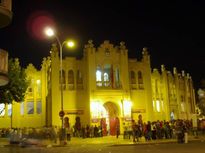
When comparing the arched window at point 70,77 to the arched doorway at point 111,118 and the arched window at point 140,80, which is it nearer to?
the arched doorway at point 111,118

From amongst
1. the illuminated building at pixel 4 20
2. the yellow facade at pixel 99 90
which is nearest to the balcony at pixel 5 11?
the illuminated building at pixel 4 20

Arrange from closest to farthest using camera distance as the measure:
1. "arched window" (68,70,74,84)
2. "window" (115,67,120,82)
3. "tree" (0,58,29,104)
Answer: "tree" (0,58,29,104), "window" (115,67,120,82), "arched window" (68,70,74,84)

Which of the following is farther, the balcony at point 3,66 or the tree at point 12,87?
the tree at point 12,87

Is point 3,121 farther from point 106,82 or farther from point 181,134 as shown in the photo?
point 181,134

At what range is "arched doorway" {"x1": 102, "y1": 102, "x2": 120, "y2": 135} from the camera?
36844mm

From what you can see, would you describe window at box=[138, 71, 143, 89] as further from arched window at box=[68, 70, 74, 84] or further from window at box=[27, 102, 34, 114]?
window at box=[27, 102, 34, 114]

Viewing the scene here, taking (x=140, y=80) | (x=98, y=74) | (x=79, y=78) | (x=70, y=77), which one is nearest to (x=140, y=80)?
(x=140, y=80)

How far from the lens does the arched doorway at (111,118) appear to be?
36.8 meters

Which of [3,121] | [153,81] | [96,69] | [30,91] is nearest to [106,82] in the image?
[96,69]

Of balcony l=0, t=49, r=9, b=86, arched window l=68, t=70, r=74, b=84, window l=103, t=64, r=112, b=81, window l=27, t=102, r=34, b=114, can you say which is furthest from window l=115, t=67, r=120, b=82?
balcony l=0, t=49, r=9, b=86

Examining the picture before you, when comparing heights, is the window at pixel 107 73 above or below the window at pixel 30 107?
above

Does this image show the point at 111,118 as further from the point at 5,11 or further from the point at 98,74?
the point at 5,11

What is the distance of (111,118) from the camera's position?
38.0m

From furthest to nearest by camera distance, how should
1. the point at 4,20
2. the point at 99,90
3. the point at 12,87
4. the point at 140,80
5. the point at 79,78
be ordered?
the point at 140,80 < the point at 79,78 < the point at 99,90 < the point at 12,87 < the point at 4,20
